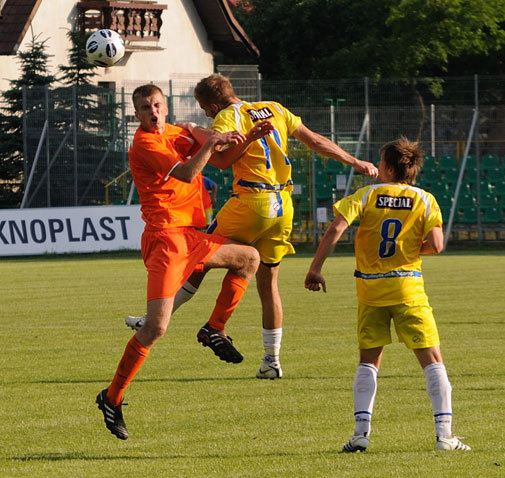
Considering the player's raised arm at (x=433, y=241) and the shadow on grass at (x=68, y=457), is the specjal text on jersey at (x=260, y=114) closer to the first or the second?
the player's raised arm at (x=433, y=241)

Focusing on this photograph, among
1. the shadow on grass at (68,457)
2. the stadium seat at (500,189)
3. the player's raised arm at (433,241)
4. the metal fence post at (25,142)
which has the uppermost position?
the player's raised arm at (433,241)

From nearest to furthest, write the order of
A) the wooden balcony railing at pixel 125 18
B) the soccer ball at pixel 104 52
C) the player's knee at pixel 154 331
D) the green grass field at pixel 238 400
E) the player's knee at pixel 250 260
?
the green grass field at pixel 238 400 < the player's knee at pixel 154 331 < the player's knee at pixel 250 260 < the soccer ball at pixel 104 52 < the wooden balcony railing at pixel 125 18

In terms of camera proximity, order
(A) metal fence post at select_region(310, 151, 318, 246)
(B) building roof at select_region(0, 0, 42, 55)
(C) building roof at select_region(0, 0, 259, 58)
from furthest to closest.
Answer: (C) building roof at select_region(0, 0, 259, 58), (B) building roof at select_region(0, 0, 42, 55), (A) metal fence post at select_region(310, 151, 318, 246)

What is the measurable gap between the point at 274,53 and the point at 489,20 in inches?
436

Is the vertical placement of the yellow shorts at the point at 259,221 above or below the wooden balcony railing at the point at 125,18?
below

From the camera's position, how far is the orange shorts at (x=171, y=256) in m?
7.36

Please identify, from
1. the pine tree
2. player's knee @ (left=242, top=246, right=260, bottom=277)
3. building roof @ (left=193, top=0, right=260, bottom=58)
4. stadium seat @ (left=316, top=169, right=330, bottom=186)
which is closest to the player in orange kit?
player's knee @ (left=242, top=246, right=260, bottom=277)

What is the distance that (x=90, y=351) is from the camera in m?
11.2

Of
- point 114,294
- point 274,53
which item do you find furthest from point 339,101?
point 274,53

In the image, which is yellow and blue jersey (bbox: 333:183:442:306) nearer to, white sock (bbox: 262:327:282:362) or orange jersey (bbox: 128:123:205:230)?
orange jersey (bbox: 128:123:205:230)

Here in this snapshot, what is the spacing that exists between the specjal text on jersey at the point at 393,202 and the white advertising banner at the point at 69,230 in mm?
20045

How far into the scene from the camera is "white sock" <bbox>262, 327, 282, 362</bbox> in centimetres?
933

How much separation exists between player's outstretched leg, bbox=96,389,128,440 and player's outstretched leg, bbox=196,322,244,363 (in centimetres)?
145

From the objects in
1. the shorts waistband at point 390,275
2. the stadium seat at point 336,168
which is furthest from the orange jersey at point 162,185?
the stadium seat at point 336,168
